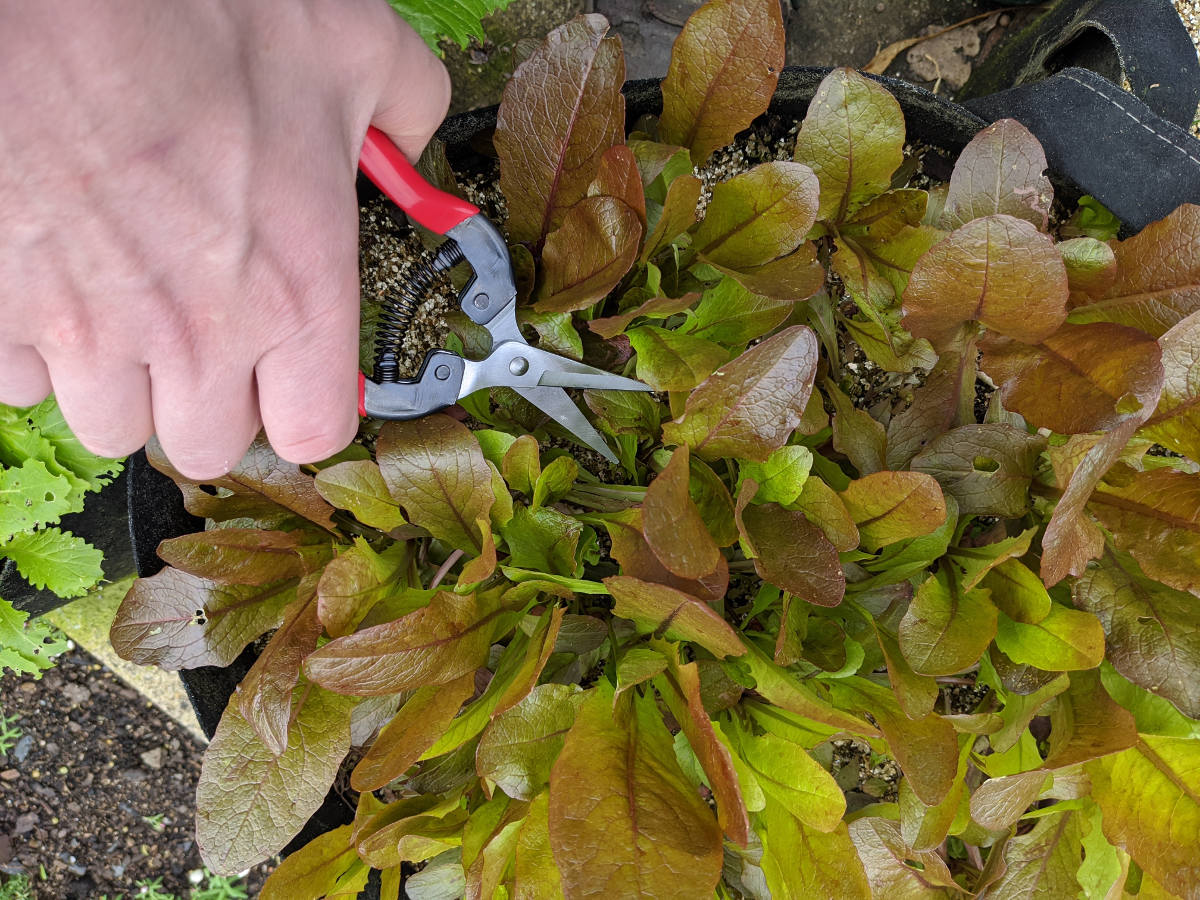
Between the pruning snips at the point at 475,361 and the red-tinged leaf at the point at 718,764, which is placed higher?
the pruning snips at the point at 475,361

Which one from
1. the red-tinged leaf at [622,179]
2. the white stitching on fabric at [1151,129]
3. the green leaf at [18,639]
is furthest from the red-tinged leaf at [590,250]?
the green leaf at [18,639]

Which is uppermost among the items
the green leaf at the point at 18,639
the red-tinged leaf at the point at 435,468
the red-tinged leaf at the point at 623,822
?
the red-tinged leaf at the point at 435,468

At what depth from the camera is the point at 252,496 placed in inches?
26.5

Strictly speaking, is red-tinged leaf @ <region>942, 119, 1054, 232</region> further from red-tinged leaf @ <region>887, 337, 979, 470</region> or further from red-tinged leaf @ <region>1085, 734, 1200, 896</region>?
red-tinged leaf @ <region>1085, 734, 1200, 896</region>

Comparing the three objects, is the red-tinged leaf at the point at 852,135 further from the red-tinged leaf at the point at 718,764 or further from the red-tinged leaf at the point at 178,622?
the red-tinged leaf at the point at 178,622

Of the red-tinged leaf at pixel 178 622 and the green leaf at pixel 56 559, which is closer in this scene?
the red-tinged leaf at pixel 178 622

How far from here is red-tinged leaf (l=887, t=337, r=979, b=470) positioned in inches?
26.5

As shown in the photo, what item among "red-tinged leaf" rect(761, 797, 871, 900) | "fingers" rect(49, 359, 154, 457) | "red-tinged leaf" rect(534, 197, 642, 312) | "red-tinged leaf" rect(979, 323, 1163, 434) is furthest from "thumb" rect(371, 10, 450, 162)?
"red-tinged leaf" rect(761, 797, 871, 900)

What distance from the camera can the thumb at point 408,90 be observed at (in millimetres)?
534

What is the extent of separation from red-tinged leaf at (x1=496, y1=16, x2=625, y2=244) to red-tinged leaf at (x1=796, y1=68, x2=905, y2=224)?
150 millimetres

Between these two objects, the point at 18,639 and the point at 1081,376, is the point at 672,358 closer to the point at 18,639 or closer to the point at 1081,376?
the point at 1081,376

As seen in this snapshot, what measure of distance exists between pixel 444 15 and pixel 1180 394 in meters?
0.67

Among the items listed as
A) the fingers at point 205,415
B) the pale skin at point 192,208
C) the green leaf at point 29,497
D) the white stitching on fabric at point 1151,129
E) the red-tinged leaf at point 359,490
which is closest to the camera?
the pale skin at point 192,208

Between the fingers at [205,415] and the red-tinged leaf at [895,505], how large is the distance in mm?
394
